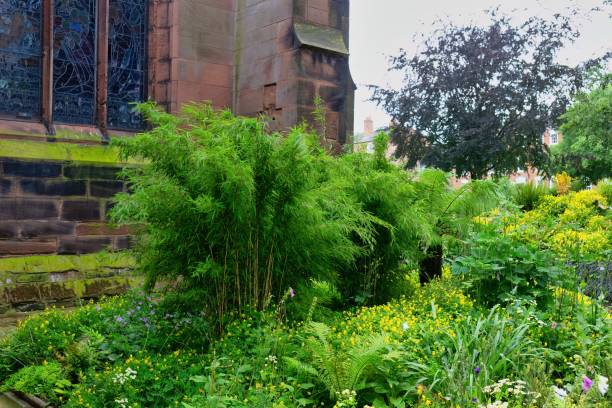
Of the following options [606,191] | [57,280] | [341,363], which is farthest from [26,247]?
[606,191]

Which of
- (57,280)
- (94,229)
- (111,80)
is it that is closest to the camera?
(57,280)

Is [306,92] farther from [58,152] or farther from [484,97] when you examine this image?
[484,97]

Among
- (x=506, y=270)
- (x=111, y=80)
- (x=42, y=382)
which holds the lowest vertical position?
(x=42, y=382)

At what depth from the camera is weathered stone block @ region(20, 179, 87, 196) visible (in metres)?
7.72

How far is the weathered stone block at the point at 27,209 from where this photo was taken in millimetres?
7594

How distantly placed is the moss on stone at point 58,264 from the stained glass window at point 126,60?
1851mm

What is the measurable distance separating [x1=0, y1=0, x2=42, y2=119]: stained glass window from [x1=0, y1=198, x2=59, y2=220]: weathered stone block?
1119 millimetres

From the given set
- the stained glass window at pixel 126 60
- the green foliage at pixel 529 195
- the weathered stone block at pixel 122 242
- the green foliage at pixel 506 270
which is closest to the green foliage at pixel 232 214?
the green foliage at pixel 506 270

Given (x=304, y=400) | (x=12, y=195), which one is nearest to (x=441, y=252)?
(x=304, y=400)

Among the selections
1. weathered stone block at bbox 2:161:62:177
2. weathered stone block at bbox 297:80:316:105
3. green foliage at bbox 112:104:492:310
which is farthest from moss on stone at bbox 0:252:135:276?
weathered stone block at bbox 297:80:316:105

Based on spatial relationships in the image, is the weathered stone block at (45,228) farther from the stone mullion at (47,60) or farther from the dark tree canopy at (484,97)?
the dark tree canopy at (484,97)

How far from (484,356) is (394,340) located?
22.6 inches

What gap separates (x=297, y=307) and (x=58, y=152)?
14.1 ft

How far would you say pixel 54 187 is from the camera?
791cm
